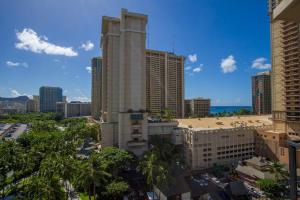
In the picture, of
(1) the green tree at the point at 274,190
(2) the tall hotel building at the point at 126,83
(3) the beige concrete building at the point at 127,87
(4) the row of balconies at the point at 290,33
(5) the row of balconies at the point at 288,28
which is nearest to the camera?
(1) the green tree at the point at 274,190

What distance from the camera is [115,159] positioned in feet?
171

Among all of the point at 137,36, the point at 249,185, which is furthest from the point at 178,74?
Answer: the point at 249,185

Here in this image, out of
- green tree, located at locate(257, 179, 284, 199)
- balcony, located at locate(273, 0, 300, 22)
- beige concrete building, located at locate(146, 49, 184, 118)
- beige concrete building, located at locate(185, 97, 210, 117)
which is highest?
beige concrete building, located at locate(146, 49, 184, 118)

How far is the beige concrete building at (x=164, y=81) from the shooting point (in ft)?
381

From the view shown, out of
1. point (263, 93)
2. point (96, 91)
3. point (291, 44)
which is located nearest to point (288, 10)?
point (291, 44)

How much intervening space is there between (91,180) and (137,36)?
2065 inches

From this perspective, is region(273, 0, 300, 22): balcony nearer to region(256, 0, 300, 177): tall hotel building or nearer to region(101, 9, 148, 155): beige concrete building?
region(101, 9, 148, 155): beige concrete building

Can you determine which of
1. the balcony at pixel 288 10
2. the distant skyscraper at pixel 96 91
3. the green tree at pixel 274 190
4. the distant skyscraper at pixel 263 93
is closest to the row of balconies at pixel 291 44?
the green tree at pixel 274 190

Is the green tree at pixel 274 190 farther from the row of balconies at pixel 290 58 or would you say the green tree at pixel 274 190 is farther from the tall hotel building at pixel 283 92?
the row of balconies at pixel 290 58

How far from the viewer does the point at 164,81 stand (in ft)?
389

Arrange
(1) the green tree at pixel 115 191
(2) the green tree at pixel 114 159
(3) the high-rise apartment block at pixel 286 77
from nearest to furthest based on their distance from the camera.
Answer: (1) the green tree at pixel 115 191 < (2) the green tree at pixel 114 159 < (3) the high-rise apartment block at pixel 286 77

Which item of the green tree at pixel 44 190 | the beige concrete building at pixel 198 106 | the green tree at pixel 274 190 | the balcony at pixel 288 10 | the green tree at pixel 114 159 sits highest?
the balcony at pixel 288 10

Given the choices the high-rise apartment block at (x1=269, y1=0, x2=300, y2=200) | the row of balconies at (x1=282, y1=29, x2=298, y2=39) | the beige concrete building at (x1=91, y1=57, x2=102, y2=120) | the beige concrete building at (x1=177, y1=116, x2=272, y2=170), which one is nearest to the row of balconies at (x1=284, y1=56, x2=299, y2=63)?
the high-rise apartment block at (x1=269, y1=0, x2=300, y2=200)

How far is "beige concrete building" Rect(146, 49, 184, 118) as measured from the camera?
116125 millimetres
